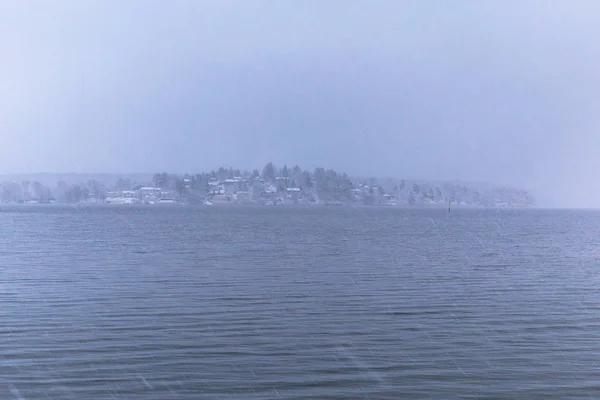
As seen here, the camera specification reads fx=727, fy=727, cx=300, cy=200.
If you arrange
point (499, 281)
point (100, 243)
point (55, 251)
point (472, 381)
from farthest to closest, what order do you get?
point (100, 243)
point (55, 251)
point (499, 281)
point (472, 381)

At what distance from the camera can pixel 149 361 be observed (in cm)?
1523

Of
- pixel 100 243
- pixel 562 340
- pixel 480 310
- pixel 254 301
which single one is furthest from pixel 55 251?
pixel 562 340

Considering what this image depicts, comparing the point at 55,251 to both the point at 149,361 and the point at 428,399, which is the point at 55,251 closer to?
the point at 149,361

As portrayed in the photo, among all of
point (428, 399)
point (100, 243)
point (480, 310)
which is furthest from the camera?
point (100, 243)

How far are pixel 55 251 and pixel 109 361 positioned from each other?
110 feet

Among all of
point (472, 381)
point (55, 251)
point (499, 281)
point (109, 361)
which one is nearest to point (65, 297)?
point (109, 361)

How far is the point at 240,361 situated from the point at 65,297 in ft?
38.0

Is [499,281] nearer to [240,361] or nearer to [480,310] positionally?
[480,310]

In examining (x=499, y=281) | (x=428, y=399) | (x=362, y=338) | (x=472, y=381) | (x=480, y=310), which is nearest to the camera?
(x=428, y=399)

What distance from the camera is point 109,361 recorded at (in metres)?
15.2

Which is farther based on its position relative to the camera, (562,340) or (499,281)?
(499,281)

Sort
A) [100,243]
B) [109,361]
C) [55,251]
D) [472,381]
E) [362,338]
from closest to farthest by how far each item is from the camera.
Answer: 1. [472,381]
2. [109,361]
3. [362,338]
4. [55,251]
5. [100,243]

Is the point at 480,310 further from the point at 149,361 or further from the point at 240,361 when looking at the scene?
the point at 149,361

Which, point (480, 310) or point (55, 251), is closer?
point (480, 310)
